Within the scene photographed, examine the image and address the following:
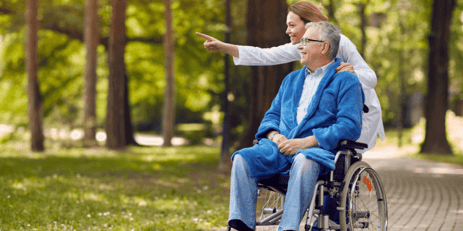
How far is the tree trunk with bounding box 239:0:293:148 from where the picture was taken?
32.5 feet

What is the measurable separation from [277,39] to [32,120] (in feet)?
28.6

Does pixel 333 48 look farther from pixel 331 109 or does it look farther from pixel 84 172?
pixel 84 172

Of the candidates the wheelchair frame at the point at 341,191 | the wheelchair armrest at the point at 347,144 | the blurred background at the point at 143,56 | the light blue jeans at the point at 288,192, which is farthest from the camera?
the blurred background at the point at 143,56

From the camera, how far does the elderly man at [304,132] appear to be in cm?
347

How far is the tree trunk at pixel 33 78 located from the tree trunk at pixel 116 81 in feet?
8.10

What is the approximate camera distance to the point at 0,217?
17.8ft

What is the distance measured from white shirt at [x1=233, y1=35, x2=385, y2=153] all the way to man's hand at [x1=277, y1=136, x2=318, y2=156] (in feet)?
1.86

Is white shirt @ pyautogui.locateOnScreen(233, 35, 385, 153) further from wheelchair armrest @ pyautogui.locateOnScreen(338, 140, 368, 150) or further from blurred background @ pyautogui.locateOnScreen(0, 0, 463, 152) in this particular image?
blurred background @ pyautogui.locateOnScreen(0, 0, 463, 152)

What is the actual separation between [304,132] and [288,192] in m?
0.54

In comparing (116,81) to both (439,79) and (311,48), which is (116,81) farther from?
(311,48)

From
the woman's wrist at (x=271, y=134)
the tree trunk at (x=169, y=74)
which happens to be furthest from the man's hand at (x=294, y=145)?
the tree trunk at (x=169, y=74)

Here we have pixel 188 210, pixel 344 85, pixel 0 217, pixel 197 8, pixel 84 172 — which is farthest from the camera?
pixel 197 8

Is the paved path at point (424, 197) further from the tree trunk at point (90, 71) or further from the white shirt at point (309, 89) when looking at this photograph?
the tree trunk at point (90, 71)

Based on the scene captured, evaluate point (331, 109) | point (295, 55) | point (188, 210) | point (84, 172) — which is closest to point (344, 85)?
point (331, 109)
